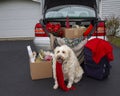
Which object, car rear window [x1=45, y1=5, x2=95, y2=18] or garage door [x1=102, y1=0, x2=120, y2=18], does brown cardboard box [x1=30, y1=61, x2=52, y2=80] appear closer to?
car rear window [x1=45, y1=5, x2=95, y2=18]

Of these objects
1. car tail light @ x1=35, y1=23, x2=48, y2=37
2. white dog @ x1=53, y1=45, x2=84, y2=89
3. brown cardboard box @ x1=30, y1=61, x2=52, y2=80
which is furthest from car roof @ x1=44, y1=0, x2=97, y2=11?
white dog @ x1=53, y1=45, x2=84, y2=89

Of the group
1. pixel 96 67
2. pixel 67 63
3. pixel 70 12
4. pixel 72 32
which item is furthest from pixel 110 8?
pixel 67 63

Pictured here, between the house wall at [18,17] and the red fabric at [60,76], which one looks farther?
the house wall at [18,17]

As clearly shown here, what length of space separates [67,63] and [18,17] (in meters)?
10.6

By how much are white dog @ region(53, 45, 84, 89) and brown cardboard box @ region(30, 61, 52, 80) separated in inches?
20.2

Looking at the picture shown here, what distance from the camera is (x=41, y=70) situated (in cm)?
589

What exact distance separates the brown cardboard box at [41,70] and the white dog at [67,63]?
1.68 ft

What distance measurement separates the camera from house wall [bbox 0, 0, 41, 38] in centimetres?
1532

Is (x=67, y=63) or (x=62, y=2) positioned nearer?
(x=67, y=63)

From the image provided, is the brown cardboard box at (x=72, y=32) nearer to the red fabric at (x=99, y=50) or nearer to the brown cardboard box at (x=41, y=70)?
the red fabric at (x=99, y=50)

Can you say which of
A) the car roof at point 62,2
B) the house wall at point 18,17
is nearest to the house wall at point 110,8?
the house wall at point 18,17

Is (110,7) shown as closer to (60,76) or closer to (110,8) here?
(110,8)

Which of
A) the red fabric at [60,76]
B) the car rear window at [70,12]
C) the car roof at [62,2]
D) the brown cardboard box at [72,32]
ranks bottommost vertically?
the red fabric at [60,76]

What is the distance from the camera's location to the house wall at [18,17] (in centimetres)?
1532
